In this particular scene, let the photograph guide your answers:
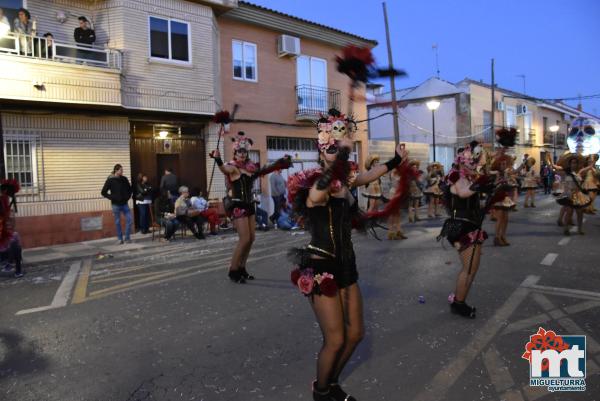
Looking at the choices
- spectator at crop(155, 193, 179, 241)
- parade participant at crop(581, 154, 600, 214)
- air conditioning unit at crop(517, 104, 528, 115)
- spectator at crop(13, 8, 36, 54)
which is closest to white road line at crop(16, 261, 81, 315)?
Answer: spectator at crop(155, 193, 179, 241)

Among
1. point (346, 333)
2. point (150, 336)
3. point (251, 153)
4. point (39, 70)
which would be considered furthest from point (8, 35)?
point (346, 333)

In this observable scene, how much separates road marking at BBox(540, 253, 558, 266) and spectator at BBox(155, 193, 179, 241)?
8596 millimetres

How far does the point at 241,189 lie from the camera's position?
22.7 feet

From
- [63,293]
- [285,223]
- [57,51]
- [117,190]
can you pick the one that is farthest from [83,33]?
[63,293]

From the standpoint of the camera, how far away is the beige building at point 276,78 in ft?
54.1

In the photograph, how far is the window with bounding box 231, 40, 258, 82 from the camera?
54.7ft

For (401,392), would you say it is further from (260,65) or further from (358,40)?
(358,40)

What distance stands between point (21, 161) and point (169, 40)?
18.2 feet

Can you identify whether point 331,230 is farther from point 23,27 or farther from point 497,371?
point 23,27

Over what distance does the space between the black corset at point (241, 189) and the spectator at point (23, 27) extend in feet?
26.6

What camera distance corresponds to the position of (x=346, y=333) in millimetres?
3186

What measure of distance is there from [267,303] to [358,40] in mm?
17326
